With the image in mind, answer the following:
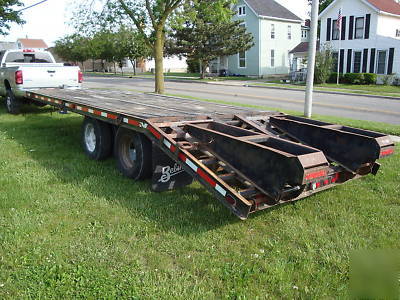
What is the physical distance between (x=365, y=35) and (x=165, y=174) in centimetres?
3161

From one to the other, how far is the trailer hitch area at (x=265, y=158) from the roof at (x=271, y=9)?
1528 inches

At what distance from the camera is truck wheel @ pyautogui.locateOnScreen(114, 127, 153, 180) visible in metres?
5.55

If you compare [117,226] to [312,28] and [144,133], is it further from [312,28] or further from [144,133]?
[312,28]

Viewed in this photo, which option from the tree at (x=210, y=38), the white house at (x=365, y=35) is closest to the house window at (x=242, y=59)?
the tree at (x=210, y=38)

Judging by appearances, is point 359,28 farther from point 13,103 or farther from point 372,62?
point 13,103

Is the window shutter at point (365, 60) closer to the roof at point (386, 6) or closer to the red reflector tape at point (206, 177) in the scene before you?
the roof at point (386, 6)

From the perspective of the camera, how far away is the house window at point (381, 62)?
3106cm

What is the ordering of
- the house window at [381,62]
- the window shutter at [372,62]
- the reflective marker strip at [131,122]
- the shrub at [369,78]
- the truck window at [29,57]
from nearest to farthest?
the reflective marker strip at [131,122] < the truck window at [29,57] < the shrub at [369,78] < the house window at [381,62] < the window shutter at [372,62]

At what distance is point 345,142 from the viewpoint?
5.08 m

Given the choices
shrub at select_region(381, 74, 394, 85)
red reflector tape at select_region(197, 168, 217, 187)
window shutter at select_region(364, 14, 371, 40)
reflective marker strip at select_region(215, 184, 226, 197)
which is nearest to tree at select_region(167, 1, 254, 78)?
window shutter at select_region(364, 14, 371, 40)

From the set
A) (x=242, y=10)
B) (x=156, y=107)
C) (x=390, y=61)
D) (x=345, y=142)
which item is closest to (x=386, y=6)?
(x=390, y=61)

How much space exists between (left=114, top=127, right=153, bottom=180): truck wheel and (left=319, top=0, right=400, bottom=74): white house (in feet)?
97.7

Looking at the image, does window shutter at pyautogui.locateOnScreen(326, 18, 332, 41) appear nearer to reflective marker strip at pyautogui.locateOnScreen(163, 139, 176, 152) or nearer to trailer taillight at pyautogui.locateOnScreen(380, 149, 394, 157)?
trailer taillight at pyautogui.locateOnScreen(380, 149, 394, 157)

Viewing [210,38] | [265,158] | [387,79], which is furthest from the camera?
[210,38]
